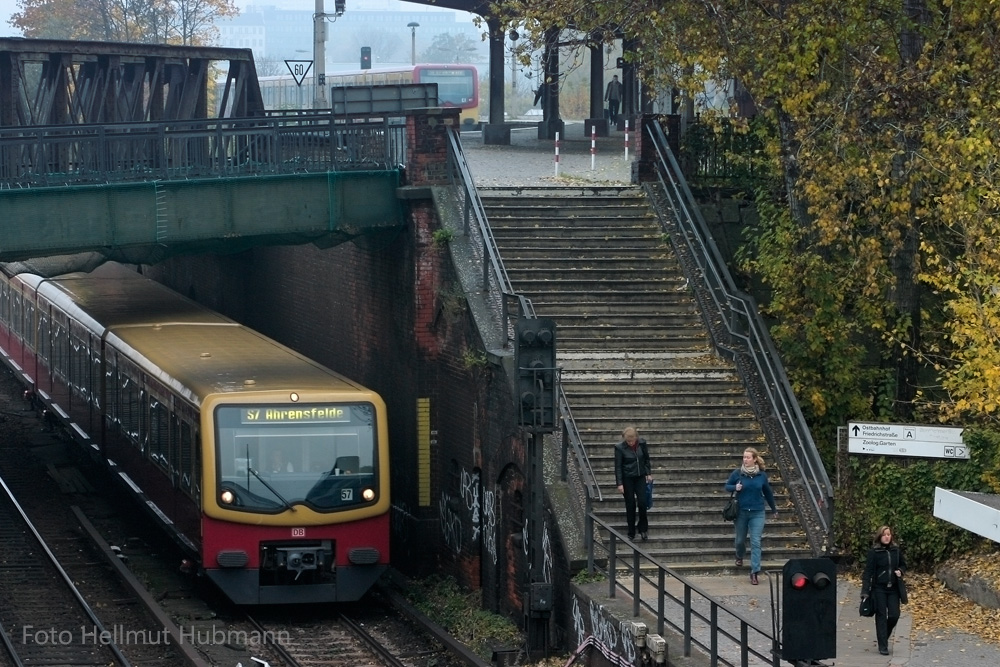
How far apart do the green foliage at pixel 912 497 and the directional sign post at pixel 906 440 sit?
0.09 m

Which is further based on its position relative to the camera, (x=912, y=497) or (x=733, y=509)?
(x=912, y=497)

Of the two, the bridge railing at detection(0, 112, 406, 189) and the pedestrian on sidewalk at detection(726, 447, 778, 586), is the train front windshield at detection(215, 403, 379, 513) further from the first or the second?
the pedestrian on sidewalk at detection(726, 447, 778, 586)

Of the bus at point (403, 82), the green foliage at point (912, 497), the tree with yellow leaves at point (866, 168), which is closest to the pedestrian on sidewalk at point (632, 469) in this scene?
the green foliage at point (912, 497)

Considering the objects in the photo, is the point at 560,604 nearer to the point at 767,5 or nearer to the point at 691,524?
the point at 691,524

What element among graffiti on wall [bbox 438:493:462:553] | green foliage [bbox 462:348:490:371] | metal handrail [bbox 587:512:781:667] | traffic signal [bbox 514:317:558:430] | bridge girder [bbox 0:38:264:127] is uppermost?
bridge girder [bbox 0:38:264:127]

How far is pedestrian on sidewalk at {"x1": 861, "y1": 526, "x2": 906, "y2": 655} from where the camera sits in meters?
13.5

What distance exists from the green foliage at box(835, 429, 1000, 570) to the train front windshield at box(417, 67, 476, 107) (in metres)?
→ 47.7

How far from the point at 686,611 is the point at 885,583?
182 cm

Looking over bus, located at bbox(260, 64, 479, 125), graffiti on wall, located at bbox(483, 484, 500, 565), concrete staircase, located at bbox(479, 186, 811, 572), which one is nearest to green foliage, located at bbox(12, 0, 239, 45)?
bus, located at bbox(260, 64, 479, 125)

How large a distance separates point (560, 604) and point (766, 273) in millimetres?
5362

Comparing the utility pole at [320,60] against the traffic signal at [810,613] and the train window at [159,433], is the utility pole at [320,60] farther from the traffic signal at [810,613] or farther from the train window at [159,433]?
the traffic signal at [810,613]

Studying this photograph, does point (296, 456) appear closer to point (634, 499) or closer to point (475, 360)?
point (475, 360)

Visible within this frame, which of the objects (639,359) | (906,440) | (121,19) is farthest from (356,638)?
(121,19)

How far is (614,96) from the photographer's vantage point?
136 ft
